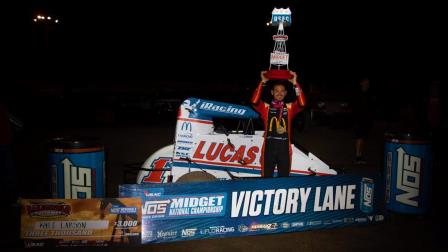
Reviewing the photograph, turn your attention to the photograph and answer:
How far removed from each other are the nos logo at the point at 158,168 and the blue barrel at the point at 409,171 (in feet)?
9.93

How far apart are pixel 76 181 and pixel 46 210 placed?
526 millimetres

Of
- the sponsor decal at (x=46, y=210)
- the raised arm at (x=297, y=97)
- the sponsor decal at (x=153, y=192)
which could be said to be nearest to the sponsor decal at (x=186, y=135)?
the sponsor decal at (x=153, y=192)

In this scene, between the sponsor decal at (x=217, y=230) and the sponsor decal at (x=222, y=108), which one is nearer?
the sponsor decal at (x=217, y=230)

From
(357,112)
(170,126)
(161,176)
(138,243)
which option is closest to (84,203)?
(138,243)

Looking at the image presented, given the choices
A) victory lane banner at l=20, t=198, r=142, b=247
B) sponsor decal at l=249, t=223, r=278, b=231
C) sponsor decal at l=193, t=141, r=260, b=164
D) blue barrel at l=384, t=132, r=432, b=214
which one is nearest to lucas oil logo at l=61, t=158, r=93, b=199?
victory lane banner at l=20, t=198, r=142, b=247

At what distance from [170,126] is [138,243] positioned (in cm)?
1447

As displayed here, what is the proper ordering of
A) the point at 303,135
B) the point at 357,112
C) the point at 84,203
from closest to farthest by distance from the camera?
the point at 84,203 → the point at 357,112 → the point at 303,135

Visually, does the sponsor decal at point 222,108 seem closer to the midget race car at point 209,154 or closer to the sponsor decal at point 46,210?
the midget race car at point 209,154

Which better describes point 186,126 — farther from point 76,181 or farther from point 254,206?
point 76,181

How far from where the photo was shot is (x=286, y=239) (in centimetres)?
494

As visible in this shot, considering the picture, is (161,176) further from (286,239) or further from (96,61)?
(96,61)

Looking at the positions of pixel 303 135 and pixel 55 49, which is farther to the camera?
pixel 55 49

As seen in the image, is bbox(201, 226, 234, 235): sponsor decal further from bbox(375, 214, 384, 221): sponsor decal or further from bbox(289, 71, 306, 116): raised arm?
bbox(375, 214, 384, 221): sponsor decal

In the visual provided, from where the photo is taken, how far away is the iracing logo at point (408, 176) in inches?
222
